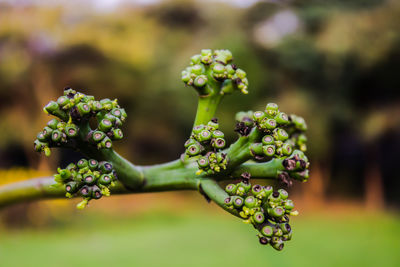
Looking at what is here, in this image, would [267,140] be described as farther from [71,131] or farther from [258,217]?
[71,131]

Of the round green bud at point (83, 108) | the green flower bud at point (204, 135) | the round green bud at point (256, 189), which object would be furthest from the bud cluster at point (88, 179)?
the round green bud at point (256, 189)

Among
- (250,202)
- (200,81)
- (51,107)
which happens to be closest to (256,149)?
(250,202)

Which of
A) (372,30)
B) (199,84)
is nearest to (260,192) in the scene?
(199,84)

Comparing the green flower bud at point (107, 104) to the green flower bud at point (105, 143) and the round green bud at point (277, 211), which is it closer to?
the green flower bud at point (105, 143)

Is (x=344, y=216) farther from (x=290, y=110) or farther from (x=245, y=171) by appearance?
(x=245, y=171)

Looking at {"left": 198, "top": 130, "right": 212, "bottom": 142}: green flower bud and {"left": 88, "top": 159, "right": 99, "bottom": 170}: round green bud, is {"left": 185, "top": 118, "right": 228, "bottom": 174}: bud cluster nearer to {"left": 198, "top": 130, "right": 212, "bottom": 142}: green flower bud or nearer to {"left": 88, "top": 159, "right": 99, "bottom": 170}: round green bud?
{"left": 198, "top": 130, "right": 212, "bottom": 142}: green flower bud

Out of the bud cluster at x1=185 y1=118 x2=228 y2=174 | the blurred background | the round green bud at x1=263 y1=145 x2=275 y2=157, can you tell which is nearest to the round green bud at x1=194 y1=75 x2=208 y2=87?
the bud cluster at x1=185 y1=118 x2=228 y2=174
